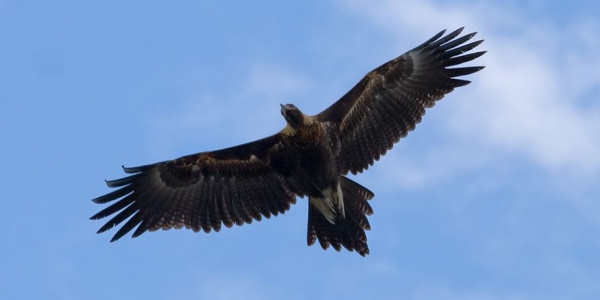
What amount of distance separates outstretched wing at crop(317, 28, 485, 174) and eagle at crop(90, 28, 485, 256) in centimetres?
1

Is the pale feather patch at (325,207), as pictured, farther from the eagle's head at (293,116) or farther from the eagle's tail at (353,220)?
the eagle's head at (293,116)

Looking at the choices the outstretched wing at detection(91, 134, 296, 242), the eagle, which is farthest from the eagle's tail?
the outstretched wing at detection(91, 134, 296, 242)

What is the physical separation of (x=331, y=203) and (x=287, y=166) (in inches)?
32.8

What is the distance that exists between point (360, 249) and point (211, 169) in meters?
2.38

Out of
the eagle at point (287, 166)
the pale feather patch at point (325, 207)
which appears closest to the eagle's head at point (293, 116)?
the eagle at point (287, 166)

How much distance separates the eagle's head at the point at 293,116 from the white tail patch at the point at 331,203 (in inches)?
37.6

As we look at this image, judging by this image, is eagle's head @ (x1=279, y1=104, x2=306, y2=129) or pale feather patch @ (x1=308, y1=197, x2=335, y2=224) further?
pale feather patch @ (x1=308, y1=197, x2=335, y2=224)

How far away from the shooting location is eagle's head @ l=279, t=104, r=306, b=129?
13836 millimetres

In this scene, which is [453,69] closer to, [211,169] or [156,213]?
[211,169]

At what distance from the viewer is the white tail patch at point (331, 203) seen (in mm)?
14086

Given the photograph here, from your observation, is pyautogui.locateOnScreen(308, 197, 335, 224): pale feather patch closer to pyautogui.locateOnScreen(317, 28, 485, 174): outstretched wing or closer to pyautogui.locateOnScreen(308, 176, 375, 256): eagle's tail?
pyautogui.locateOnScreen(308, 176, 375, 256): eagle's tail

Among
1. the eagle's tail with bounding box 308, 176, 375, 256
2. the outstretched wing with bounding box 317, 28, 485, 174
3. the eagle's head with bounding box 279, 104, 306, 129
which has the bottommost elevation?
the eagle's tail with bounding box 308, 176, 375, 256

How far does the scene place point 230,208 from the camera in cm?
1494

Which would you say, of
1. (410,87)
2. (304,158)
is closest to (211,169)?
(304,158)
